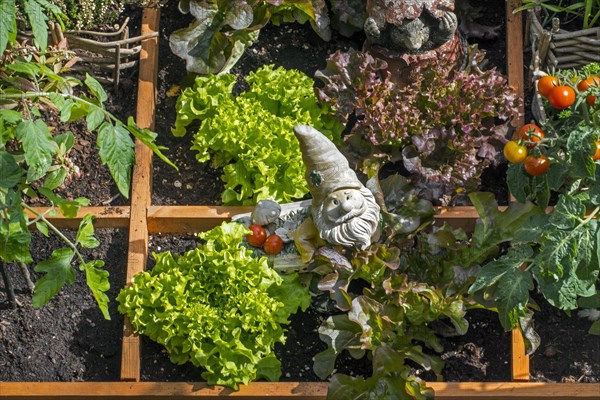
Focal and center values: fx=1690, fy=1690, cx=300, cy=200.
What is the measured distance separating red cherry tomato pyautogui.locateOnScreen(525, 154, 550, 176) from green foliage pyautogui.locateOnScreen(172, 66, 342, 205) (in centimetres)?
78

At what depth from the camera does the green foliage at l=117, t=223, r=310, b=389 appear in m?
5.11

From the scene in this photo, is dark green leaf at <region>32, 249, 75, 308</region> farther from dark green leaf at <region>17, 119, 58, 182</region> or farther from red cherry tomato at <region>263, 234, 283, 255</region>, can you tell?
red cherry tomato at <region>263, 234, 283, 255</region>

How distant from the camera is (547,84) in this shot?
5.10 metres

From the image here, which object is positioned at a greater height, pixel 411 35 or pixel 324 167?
pixel 411 35

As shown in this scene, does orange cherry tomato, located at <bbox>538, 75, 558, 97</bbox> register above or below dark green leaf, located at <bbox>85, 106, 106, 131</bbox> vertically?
above

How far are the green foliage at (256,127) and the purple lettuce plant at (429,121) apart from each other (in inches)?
4.6

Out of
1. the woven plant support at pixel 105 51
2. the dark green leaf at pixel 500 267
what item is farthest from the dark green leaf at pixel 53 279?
the dark green leaf at pixel 500 267

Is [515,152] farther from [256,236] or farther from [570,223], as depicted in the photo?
[256,236]

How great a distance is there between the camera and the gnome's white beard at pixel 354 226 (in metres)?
5.11

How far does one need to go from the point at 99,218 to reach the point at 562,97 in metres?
1.55

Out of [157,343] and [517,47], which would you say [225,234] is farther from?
[517,47]

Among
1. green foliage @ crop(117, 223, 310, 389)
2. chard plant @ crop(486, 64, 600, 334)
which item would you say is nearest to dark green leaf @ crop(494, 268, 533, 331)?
chard plant @ crop(486, 64, 600, 334)

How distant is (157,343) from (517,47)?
1.61 meters

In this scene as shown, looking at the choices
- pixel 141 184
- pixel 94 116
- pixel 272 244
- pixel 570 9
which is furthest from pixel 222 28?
pixel 570 9
